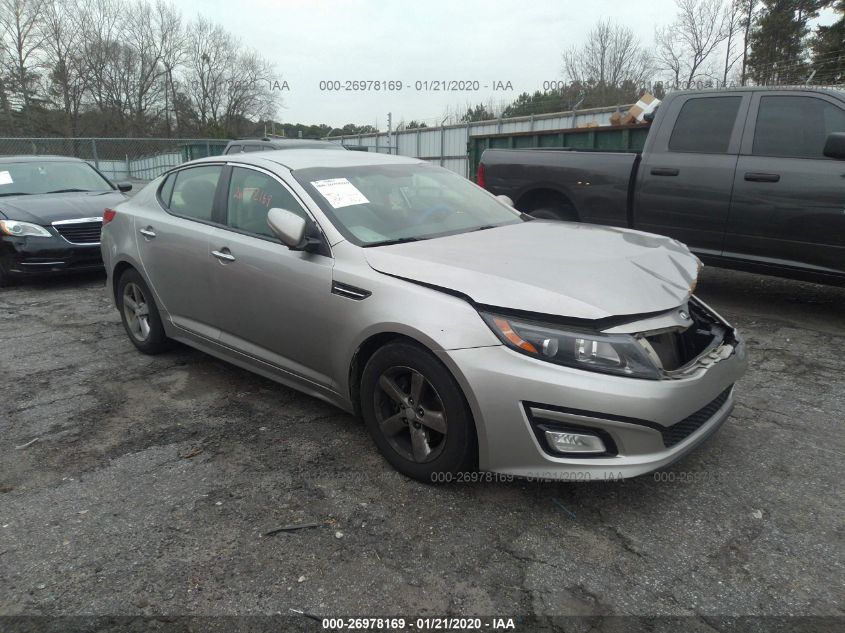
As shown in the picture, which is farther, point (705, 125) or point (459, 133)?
point (459, 133)

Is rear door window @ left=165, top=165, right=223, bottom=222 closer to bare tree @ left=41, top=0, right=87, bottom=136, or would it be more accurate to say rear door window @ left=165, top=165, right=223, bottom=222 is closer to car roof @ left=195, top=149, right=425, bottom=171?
car roof @ left=195, top=149, right=425, bottom=171

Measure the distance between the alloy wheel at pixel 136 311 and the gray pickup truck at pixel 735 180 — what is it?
3.97 meters

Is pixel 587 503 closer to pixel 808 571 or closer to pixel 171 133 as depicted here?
pixel 808 571

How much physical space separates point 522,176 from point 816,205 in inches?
107

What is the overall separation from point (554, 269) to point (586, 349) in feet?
1.59

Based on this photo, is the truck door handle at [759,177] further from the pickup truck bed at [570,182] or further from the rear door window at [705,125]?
the pickup truck bed at [570,182]

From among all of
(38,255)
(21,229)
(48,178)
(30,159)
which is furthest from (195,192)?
(30,159)

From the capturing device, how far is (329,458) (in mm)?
3256

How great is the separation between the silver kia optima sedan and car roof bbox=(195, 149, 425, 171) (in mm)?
24

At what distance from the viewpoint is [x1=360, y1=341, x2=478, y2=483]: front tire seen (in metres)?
2.68

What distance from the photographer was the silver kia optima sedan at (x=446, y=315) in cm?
252

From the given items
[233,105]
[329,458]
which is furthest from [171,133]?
[329,458]

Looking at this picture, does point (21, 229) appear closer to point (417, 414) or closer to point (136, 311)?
point (136, 311)

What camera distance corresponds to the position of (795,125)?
5.16 m
